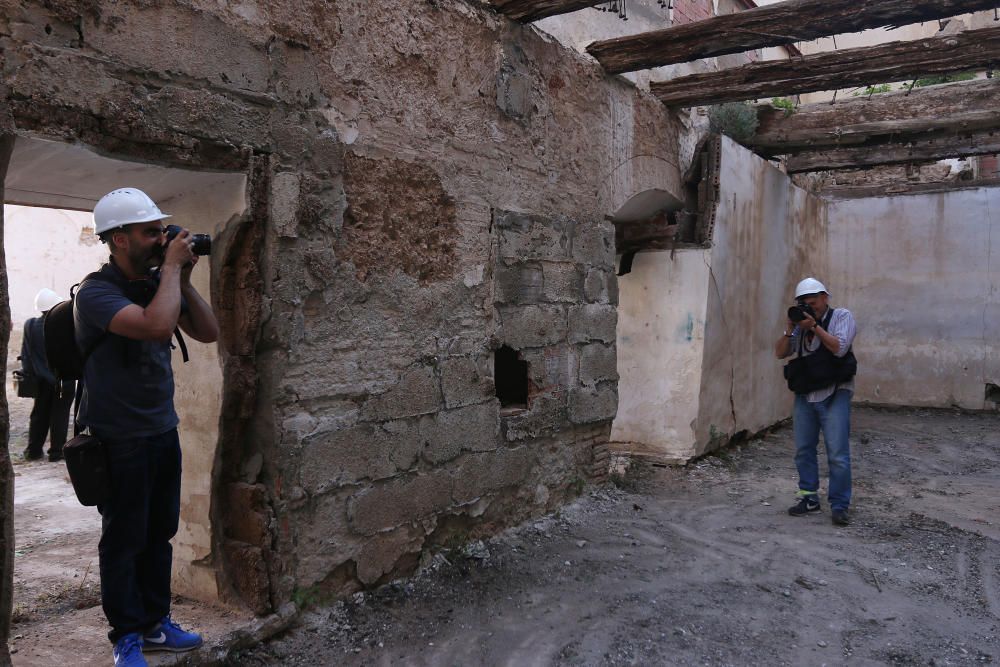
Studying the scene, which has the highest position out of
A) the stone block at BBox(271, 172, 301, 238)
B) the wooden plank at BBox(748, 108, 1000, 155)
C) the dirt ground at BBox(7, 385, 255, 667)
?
the wooden plank at BBox(748, 108, 1000, 155)

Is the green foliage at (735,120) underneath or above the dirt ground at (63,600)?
above

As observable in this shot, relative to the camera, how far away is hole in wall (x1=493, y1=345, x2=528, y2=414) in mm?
4727

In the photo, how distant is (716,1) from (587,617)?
7093mm

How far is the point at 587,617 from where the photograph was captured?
3461mm

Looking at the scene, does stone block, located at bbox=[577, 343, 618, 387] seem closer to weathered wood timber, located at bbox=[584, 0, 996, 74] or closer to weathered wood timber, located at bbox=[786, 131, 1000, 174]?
weathered wood timber, located at bbox=[584, 0, 996, 74]

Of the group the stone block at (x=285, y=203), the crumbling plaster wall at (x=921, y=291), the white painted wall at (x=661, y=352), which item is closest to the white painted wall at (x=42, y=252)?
the white painted wall at (x=661, y=352)

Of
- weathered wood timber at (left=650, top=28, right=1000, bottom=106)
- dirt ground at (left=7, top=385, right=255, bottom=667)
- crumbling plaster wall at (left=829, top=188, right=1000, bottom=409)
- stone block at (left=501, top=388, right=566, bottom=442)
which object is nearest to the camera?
dirt ground at (left=7, top=385, right=255, bottom=667)

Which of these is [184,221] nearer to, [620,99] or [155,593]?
[155,593]

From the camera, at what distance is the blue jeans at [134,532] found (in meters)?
2.53

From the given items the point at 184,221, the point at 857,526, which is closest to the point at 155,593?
the point at 184,221

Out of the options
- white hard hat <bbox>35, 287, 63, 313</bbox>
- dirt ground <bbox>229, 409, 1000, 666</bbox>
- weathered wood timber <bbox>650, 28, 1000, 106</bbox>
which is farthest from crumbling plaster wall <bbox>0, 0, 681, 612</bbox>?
white hard hat <bbox>35, 287, 63, 313</bbox>

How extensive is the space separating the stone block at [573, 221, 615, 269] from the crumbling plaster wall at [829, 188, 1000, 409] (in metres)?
6.21

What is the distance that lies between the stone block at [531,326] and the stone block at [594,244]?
42cm

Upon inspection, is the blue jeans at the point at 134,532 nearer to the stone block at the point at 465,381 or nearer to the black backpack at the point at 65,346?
the black backpack at the point at 65,346
